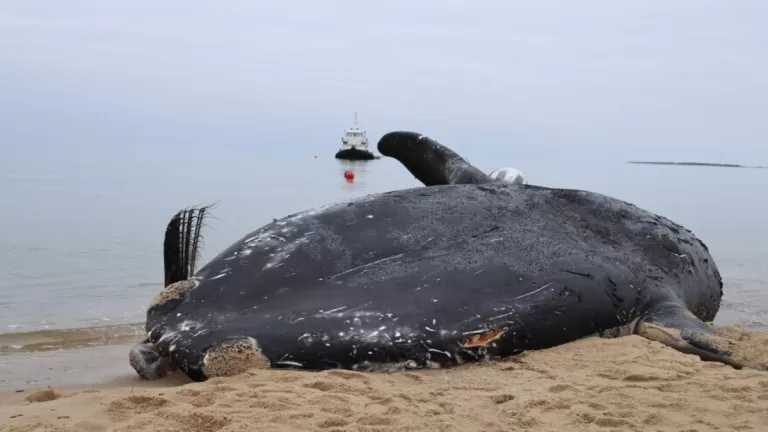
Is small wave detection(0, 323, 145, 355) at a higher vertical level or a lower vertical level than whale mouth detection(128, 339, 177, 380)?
lower

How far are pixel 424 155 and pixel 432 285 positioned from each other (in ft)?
9.98

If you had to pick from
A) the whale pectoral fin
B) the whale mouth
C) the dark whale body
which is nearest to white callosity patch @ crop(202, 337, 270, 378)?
the dark whale body

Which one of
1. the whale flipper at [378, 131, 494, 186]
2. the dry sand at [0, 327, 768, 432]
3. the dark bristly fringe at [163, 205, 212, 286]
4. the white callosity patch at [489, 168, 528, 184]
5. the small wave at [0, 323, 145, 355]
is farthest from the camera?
the white callosity patch at [489, 168, 528, 184]

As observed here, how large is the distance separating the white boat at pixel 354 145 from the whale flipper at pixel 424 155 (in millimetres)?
87736

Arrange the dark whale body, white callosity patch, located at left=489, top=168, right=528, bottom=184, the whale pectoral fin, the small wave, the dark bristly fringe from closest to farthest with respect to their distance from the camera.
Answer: the dark whale body < the whale pectoral fin < the dark bristly fringe < the small wave < white callosity patch, located at left=489, top=168, right=528, bottom=184

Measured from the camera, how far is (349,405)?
13.4 feet

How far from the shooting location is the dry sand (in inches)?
152

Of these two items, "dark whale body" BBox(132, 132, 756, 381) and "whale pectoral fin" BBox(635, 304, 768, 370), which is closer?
"dark whale body" BBox(132, 132, 756, 381)

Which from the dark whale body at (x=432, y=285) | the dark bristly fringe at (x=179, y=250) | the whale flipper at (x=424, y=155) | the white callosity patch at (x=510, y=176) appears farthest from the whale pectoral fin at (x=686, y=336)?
the dark bristly fringe at (x=179, y=250)

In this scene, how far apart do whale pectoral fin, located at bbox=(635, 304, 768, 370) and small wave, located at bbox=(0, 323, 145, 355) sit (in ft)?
16.3

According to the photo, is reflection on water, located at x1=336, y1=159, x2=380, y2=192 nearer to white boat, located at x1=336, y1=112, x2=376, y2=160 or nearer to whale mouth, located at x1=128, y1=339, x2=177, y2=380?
white boat, located at x1=336, y1=112, x2=376, y2=160

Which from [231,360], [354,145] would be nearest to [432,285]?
[231,360]

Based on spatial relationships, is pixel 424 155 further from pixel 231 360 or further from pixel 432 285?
pixel 231 360

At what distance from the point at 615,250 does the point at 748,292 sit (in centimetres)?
671
